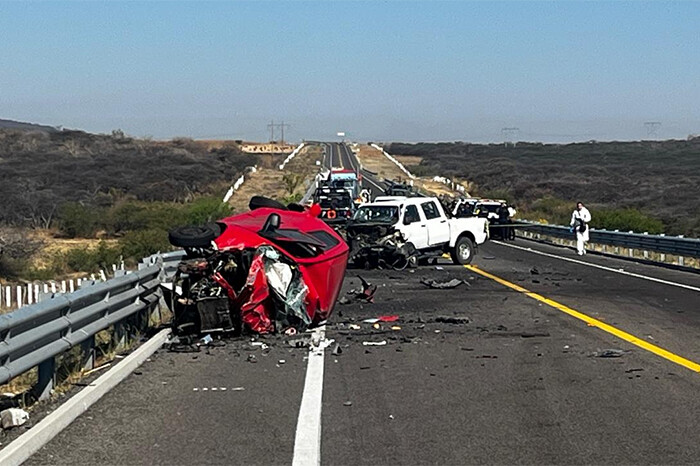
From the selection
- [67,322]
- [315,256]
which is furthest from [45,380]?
[315,256]

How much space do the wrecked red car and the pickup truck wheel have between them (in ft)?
48.6

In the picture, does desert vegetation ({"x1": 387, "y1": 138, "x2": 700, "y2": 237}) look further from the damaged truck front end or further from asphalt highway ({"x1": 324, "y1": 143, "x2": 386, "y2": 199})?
the damaged truck front end

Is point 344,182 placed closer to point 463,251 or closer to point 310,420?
point 463,251

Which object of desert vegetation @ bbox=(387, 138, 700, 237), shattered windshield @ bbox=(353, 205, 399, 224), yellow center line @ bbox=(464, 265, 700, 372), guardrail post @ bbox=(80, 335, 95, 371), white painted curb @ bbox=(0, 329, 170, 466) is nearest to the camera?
white painted curb @ bbox=(0, 329, 170, 466)

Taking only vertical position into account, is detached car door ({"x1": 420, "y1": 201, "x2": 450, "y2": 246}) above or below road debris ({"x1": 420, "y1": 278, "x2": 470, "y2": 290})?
above

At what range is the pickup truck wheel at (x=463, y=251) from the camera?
29.1 meters

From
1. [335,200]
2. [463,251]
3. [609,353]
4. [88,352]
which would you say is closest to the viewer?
[88,352]

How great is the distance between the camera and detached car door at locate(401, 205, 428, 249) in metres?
27.6

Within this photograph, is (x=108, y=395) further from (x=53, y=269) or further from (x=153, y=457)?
(x=53, y=269)

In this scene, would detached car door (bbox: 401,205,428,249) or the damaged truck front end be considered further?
detached car door (bbox: 401,205,428,249)

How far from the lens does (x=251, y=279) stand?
1283 cm

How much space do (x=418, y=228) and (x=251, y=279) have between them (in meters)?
15.5

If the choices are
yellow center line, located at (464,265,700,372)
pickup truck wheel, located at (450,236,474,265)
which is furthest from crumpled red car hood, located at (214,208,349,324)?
pickup truck wheel, located at (450,236,474,265)

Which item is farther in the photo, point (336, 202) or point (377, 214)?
point (336, 202)
